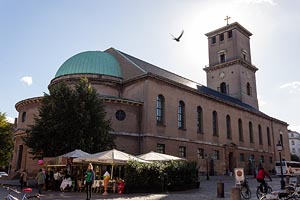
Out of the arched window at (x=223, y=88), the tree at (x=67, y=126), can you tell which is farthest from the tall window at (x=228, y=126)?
the tree at (x=67, y=126)

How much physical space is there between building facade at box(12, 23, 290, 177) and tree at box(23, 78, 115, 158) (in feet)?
19.1

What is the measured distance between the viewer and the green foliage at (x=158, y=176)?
19281mm

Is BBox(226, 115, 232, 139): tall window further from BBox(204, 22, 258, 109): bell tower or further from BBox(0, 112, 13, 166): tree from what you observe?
BBox(0, 112, 13, 166): tree

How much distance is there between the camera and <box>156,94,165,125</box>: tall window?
34.4 meters

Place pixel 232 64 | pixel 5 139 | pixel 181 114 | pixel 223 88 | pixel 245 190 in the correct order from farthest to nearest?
pixel 223 88, pixel 232 64, pixel 5 139, pixel 181 114, pixel 245 190

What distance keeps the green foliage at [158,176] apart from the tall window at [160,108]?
1224cm

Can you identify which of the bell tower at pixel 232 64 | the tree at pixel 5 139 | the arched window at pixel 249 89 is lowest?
the tree at pixel 5 139

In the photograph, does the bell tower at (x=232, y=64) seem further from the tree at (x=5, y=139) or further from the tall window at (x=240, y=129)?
the tree at (x=5, y=139)

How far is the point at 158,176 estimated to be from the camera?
20.1 metres

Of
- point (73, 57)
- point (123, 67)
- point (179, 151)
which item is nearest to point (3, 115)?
point (73, 57)

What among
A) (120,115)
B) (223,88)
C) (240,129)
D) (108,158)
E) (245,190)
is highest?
(223,88)

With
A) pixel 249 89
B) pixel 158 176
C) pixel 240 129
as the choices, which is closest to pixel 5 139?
pixel 158 176

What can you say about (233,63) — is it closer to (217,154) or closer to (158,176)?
(217,154)

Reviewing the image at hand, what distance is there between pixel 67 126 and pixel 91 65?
13.2 meters
